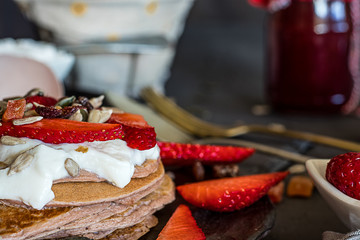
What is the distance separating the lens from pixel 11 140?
0.74 metres

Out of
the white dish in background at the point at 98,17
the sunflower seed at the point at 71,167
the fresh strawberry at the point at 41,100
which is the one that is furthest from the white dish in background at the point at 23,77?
the sunflower seed at the point at 71,167

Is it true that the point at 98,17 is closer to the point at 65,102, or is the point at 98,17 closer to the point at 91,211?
the point at 65,102

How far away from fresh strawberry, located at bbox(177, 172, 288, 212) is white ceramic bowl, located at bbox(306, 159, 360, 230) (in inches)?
4.4

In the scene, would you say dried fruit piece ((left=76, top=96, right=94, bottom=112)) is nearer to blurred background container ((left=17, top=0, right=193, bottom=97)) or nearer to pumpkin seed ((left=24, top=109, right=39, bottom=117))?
pumpkin seed ((left=24, top=109, right=39, bottom=117))

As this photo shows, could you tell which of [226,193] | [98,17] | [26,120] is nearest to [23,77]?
[98,17]

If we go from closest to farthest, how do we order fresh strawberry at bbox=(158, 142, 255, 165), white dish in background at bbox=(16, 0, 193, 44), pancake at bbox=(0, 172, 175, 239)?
pancake at bbox=(0, 172, 175, 239), fresh strawberry at bbox=(158, 142, 255, 165), white dish in background at bbox=(16, 0, 193, 44)

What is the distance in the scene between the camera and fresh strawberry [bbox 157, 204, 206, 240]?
785mm

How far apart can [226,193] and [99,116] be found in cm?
27

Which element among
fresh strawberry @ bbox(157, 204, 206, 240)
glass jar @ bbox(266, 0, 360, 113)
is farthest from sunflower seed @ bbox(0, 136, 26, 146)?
glass jar @ bbox(266, 0, 360, 113)

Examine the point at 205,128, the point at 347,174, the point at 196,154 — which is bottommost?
the point at 205,128

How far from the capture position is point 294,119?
1.82m

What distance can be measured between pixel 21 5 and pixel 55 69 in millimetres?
302

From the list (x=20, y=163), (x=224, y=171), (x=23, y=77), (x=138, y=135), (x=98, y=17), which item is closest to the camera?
(x=20, y=163)

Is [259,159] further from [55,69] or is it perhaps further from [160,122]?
[55,69]
